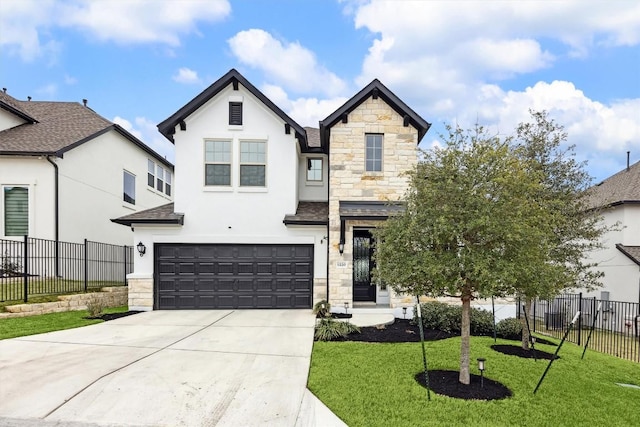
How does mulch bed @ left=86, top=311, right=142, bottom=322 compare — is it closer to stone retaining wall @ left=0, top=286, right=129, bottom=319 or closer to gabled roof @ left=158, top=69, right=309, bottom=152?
stone retaining wall @ left=0, top=286, right=129, bottom=319

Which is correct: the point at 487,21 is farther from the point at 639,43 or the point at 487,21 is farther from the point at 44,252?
the point at 44,252

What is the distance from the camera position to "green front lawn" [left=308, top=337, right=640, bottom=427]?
5008mm

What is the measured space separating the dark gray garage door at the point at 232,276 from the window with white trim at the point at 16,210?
5.62 metres

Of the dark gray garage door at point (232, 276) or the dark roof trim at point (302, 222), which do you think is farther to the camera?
the dark gray garage door at point (232, 276)

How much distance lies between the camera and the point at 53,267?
1409cm

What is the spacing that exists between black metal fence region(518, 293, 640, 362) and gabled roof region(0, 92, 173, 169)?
17.6 m

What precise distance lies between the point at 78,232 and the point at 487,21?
17.4 m

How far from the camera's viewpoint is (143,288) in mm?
13047

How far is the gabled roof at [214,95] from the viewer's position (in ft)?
43.1

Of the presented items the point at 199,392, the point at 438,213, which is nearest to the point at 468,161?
the point at 438,213

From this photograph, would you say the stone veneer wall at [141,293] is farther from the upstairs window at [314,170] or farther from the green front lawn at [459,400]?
the green front lawn at [459,400]

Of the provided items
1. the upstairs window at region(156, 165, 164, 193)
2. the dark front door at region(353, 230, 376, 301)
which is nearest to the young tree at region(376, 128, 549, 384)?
the dark front door at region(353, 230, 376, 301)


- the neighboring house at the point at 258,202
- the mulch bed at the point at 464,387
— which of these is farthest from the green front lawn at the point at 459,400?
the neighboring house at the point at 258,202

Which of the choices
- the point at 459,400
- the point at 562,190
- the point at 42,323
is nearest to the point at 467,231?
the point at 459,400
